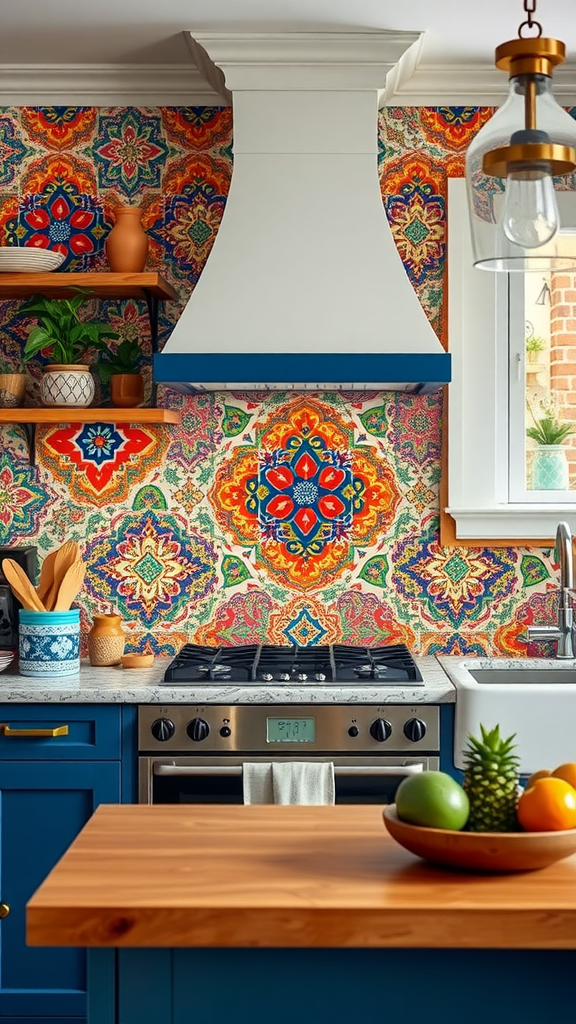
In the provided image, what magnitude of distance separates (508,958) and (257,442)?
2.32 m

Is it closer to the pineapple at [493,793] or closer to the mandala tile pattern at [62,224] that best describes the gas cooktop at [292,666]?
the mandala tile pattern at [62,224]

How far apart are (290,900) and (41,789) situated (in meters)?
1.70

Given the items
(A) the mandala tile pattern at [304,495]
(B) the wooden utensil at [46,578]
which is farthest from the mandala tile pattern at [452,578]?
(B) the wooden utensil at [46,578]

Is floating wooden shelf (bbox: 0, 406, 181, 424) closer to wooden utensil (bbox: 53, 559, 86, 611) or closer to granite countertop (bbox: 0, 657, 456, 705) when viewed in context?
wooden utensil (bbox: 53, 559, 86, 611)

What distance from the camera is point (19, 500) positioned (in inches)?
147

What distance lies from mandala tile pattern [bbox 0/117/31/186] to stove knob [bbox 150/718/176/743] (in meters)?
1.83

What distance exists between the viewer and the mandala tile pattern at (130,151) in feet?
12.2

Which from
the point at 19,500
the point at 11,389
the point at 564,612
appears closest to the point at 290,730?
the point at 564,612

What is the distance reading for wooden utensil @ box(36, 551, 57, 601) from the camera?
349 cm

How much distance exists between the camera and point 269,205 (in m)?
3.41

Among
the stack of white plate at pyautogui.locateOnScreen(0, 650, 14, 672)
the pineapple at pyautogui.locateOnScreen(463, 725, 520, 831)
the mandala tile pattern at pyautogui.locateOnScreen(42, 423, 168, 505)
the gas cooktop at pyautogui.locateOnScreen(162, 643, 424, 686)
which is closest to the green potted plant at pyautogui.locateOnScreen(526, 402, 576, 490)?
the gas cooktop at pyautogui.locateOnScreen(162, 643, 424, 686)

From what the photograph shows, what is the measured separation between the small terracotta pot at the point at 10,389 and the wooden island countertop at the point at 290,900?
205 centimetres

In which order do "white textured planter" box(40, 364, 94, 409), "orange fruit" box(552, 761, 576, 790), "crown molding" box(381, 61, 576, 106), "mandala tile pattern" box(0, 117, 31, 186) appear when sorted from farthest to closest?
"mandala tile pattern" box(0, 117, 31, 186)
"crown molding" box(381, 61, 576, 106)
"white textured planter" box(40, 364, 94, 409)
"orange fruit" box(552, 761, 576, 790)

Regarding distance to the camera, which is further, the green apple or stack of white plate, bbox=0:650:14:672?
stack of white plate, bbox=0:650:14:672
